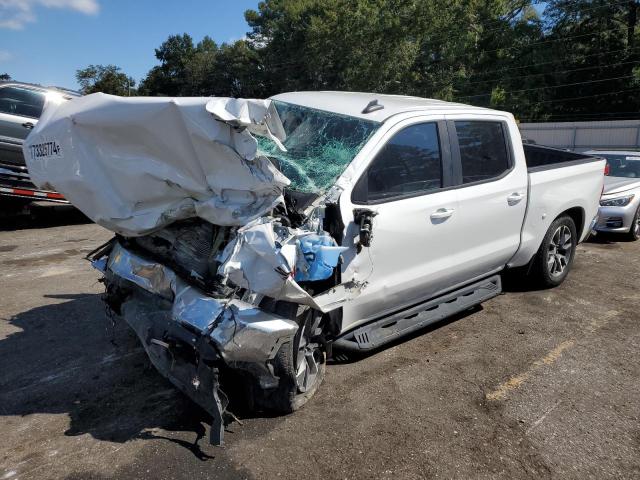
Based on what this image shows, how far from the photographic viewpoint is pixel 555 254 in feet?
19.3

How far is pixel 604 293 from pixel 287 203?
440 cm

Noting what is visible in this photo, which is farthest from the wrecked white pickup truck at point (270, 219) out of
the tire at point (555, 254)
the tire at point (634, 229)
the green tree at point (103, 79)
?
the green tree at point (103, 79)

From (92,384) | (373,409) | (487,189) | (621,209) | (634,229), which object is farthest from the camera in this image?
(634,229)

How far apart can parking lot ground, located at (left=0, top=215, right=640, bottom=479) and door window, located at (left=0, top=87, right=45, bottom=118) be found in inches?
188

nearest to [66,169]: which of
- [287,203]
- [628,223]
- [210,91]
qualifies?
[287,203]

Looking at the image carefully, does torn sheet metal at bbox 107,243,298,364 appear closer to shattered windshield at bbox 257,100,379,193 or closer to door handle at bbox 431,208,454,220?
shattered windshield at bbox 257,100,379,193

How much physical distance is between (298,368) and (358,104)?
2.16 meters

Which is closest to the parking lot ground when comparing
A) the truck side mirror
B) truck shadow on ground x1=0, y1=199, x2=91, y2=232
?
the truck side mirror

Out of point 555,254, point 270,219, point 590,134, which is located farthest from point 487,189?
point 590,134

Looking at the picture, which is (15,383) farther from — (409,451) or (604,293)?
(604,293)

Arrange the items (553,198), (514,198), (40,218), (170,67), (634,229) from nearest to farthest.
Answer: (514,198) < (553,198) < (634,229) < (40,218) < (170,67)

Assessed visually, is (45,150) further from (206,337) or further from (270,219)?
(206,337)

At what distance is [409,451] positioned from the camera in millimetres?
3123

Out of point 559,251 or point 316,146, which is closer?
point 316,146
